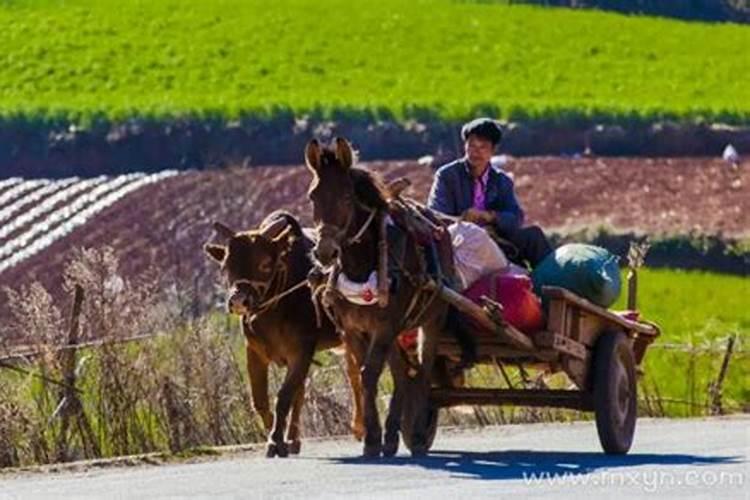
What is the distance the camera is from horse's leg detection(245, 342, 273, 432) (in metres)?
20.5

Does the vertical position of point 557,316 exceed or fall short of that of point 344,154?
it falls short

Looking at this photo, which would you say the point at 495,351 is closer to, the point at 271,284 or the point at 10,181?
the point at 271,284

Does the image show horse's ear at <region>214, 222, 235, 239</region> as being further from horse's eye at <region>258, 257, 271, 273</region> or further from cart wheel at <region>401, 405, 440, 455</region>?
cart wheel at <region>401, 405, 440, 455</region>

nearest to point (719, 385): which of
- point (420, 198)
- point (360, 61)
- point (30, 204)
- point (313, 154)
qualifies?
point (313, 154)

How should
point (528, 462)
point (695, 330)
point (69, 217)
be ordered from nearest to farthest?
point (528, 462) → point (695, 330) → point (69, 217)

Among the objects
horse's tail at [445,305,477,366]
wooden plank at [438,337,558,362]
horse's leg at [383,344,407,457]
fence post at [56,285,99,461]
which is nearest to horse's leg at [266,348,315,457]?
horse's leg at [383,344,407,457]

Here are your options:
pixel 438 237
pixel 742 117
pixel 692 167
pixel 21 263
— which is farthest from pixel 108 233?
pixel 438 237

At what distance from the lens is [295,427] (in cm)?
2033

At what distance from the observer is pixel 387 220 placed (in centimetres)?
1859

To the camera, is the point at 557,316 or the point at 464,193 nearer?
the point at 557,316

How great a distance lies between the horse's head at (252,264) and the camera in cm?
1984

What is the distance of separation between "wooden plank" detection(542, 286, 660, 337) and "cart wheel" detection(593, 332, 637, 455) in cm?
9

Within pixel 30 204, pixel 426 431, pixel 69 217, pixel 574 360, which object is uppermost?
pixel 574 360

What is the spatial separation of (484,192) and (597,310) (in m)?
1.13
